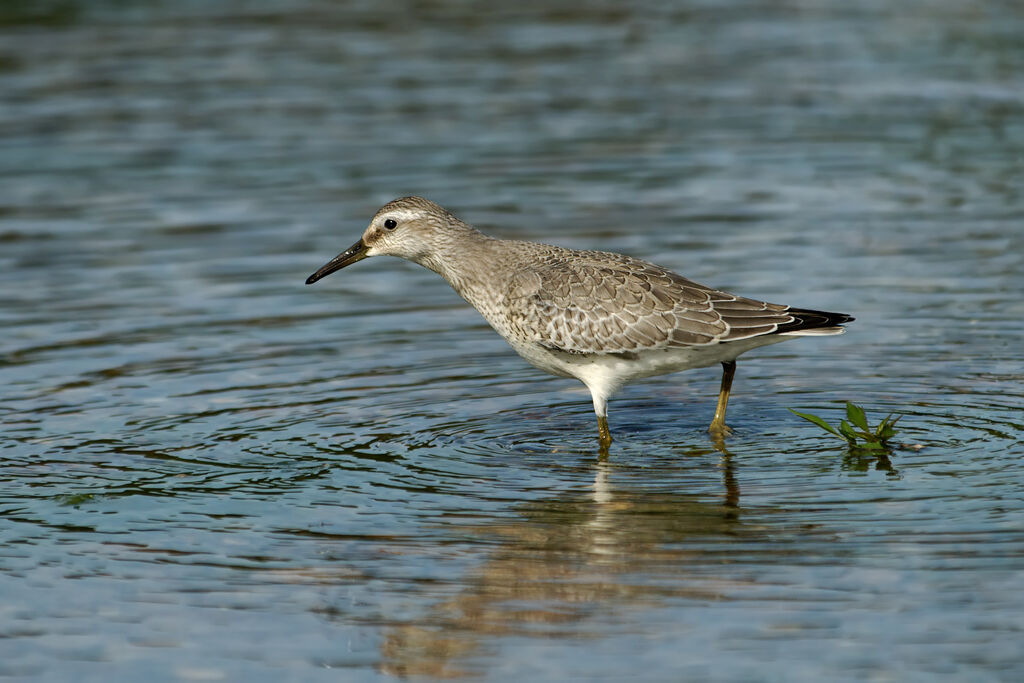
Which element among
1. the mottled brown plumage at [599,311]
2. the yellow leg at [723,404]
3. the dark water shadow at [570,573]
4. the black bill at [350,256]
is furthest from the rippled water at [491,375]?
the black bill at [350,256]

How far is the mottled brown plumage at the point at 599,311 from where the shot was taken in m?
10.7

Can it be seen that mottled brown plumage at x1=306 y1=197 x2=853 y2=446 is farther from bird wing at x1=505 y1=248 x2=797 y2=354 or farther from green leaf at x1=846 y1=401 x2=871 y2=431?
green leaf at x1=846 y1=401 x2=871 y2=431

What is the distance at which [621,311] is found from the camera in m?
10.9

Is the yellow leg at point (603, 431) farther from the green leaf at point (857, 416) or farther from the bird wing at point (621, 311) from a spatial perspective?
the green leaf at point (857, 416)

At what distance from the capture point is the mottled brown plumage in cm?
1066

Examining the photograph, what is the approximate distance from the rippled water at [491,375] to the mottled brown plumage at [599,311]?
58 cm

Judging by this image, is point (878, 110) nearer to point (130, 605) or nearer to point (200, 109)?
point (200, 109)

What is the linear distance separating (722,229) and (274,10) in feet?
48.7

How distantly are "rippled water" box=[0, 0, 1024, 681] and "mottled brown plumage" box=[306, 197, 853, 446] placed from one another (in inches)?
23.0

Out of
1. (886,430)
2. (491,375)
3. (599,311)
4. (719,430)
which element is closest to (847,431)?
(886,430)

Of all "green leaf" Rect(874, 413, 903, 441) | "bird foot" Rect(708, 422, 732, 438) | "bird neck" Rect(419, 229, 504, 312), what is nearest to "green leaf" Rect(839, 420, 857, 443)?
"green leaf" Rect(874, 413, 903, 441)

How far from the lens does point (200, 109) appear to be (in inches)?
875

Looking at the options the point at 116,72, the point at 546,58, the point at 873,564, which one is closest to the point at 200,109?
the point at 116,72

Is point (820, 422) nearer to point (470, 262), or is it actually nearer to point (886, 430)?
point (886, 430)
